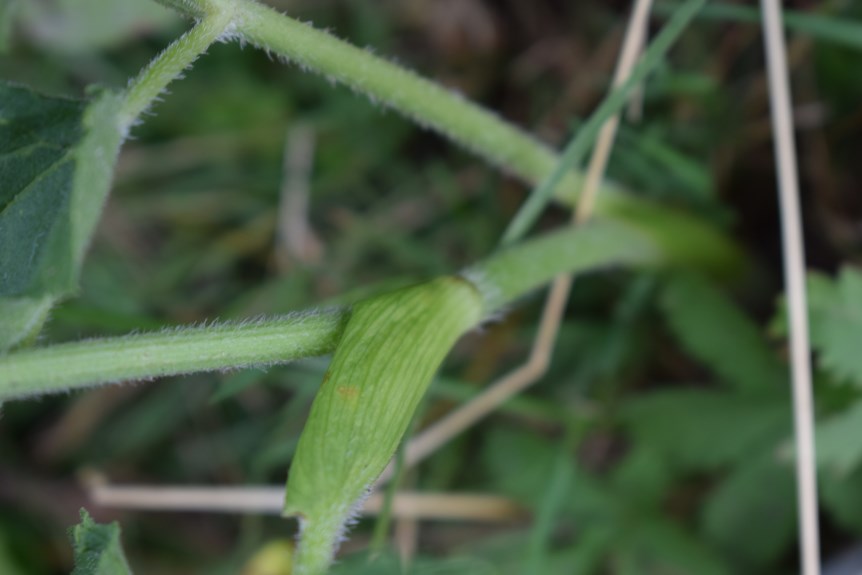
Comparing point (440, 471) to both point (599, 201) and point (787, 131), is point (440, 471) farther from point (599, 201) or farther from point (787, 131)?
point (787, 131)

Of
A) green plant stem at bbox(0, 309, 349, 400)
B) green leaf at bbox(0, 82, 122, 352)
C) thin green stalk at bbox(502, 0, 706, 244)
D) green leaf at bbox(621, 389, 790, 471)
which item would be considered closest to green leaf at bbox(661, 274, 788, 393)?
green leaf at bbox(621, 389, 790, 471)

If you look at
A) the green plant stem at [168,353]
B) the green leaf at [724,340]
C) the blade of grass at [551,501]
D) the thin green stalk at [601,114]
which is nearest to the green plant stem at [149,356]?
the green plant stem at [168,353]

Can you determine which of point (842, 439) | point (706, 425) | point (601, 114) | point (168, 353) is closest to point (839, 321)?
point (842, 439)

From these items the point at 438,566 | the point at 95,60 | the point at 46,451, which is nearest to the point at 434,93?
the point at 438,566

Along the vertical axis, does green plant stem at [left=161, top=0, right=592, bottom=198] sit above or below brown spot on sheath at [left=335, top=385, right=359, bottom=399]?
above

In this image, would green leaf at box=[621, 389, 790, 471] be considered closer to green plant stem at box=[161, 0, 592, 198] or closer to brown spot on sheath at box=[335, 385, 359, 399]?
green plant stem at box=[161, 0, 592, 198]

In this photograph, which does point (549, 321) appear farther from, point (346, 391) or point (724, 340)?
point (346, 391)
